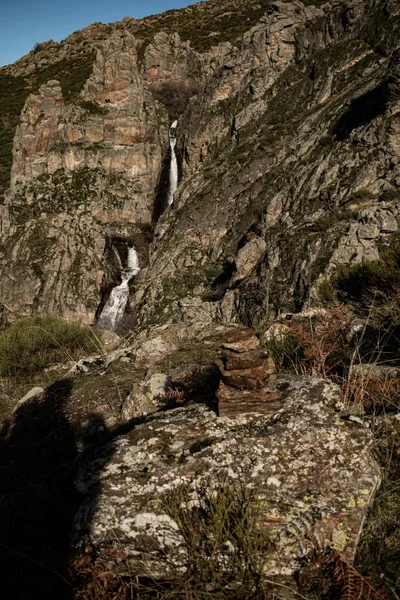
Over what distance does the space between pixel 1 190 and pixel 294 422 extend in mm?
50410

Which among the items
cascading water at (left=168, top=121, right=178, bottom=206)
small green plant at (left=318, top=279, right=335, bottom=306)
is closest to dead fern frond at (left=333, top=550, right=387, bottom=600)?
small green plant at (left=318, top=279, right=335, bottom=306)

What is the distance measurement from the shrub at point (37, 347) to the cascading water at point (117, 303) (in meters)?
17.3

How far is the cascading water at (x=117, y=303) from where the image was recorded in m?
31.3

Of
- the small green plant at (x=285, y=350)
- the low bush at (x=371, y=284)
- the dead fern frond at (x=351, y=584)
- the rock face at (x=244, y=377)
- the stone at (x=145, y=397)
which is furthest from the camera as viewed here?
the low bush at (x=371, y=284)

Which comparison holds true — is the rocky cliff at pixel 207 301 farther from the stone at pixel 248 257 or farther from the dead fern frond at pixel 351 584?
the stone at pixel 248 257

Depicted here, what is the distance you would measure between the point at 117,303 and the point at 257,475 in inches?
1198

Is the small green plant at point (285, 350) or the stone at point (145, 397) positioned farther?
the small green plant at point (285, 350)

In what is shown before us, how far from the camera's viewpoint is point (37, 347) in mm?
11906

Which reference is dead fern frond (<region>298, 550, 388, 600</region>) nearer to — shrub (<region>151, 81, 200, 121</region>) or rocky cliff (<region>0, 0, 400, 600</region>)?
rocky cliff (<region>0, 0, 400, 600</region>)

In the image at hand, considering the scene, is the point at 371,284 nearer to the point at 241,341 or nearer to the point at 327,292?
the point at 327,292

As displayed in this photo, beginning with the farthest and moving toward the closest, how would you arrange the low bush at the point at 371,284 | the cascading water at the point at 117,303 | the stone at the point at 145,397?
the cascading water at the point at 117,303 → the low bush at the point at 371,284 → the stone at the point at 145,397

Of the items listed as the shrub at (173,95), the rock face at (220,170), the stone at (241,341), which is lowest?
the stone at (241,341)

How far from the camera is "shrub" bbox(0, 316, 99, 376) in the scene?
10.6m

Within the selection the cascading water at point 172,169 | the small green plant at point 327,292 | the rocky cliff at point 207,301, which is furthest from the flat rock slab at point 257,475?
the cascading water at point 172,169
